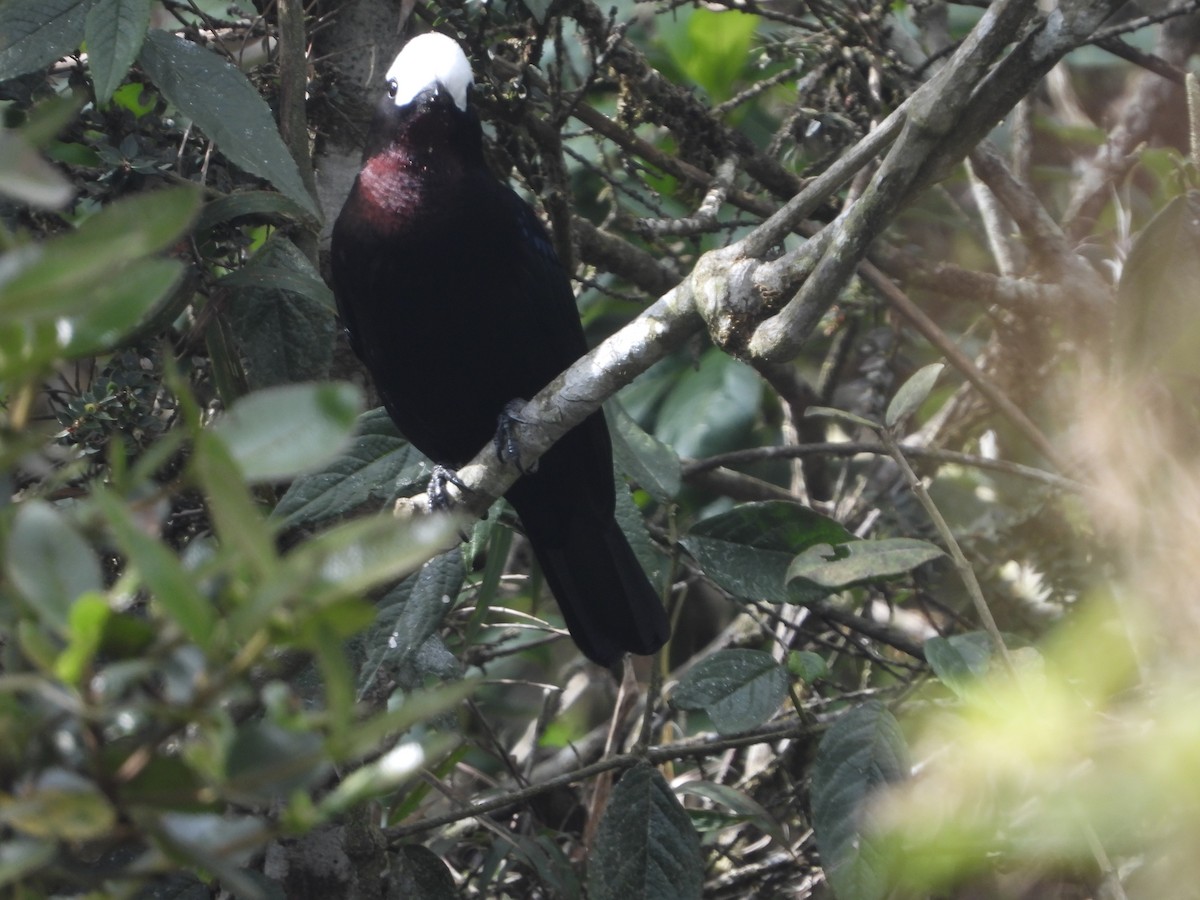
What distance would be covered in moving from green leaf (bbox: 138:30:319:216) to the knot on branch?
0.57 meters

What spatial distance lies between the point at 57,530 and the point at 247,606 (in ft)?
0.38

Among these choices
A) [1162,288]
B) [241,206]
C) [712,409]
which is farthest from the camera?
[712,409]

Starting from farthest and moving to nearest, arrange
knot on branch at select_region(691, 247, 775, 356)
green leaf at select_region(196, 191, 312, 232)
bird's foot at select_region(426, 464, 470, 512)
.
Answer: bird's foot at select_region(426, 464, 470, 512) → green leaf at select_region(196, 191, 312, 232) → knot on branch at select_region(691, 247, 775, 356)

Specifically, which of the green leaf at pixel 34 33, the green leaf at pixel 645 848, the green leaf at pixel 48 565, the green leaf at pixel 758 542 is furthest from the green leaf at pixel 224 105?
the green leaf at pixel 48 565

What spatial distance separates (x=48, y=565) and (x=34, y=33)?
47.3 inches

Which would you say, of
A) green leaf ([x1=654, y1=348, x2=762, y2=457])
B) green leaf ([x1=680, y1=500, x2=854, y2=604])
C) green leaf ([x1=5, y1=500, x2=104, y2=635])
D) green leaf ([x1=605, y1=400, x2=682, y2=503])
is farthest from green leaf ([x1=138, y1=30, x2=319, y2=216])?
green leaf ([x1=654, y1=348, x2=762, y2=457])

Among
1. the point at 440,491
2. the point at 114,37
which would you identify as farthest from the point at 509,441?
the point at 114,37

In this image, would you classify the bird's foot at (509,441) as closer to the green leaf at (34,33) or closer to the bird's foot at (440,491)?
the bird's foot at (440,491)

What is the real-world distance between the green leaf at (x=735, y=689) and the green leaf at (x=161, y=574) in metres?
1.22

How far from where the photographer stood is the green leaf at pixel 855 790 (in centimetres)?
160

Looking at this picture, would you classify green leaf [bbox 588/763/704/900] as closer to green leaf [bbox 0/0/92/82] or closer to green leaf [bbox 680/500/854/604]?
green leaf [bbox 680/500/854/604]

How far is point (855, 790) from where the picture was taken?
167 centimetres

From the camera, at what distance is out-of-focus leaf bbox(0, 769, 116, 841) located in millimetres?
637

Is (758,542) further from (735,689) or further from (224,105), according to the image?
(224,105)
